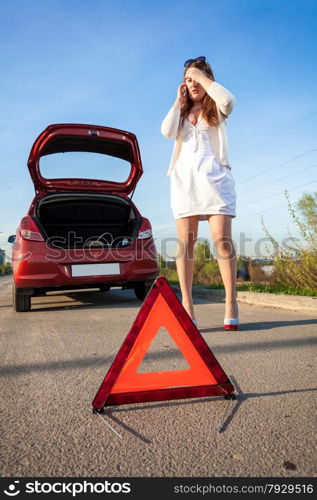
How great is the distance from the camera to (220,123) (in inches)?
120

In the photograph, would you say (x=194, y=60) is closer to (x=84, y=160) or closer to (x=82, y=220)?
(x=84, y=160)

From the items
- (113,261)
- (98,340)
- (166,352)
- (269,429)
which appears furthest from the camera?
(113,261)

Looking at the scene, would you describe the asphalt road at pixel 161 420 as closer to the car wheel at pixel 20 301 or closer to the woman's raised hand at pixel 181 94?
the woman's raised hand at pixel 181 94

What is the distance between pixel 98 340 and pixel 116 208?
3.20 metres

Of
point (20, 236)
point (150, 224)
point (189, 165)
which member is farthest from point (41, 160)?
point (189, 165)

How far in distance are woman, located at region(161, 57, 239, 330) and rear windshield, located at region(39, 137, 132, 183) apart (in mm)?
2363

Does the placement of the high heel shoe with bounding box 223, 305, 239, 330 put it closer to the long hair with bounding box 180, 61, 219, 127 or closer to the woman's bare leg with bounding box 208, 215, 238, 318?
the woman's bare leg with bounding box 208, 215, 238, 318

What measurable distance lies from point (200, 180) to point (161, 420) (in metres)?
2.00

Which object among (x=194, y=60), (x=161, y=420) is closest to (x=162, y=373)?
(x=161, y=420)

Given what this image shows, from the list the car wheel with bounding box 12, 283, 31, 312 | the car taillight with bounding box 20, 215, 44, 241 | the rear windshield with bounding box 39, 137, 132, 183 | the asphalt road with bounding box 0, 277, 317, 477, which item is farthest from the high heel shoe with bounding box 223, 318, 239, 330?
the rear windshield with bounding box 39, 137, 132, 183

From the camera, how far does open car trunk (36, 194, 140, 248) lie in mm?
5238

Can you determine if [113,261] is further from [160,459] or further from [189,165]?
[160,459]

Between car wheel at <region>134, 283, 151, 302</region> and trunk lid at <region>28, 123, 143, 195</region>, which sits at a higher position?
trunk lid at <region>28, 123, 143, 195</region>
